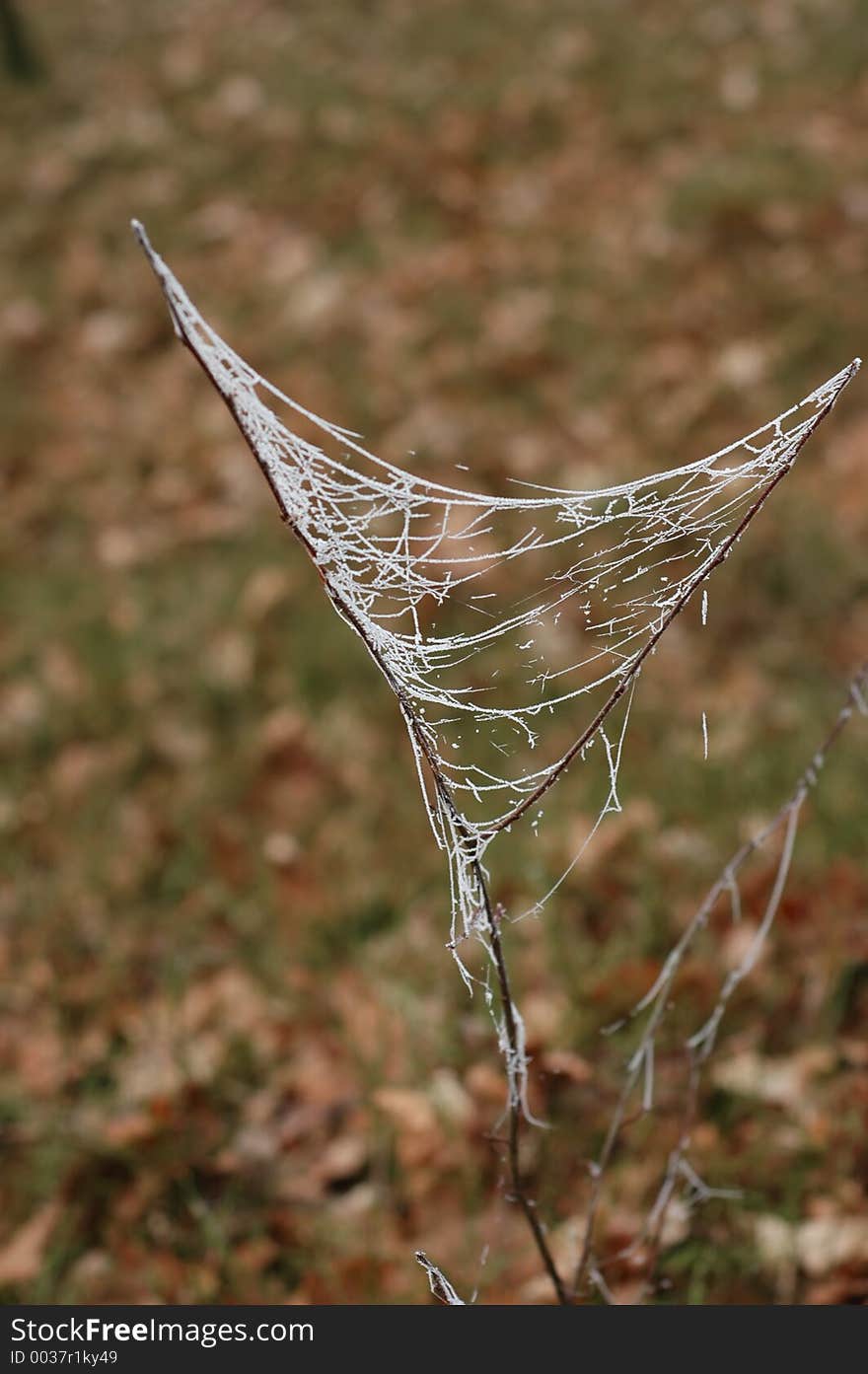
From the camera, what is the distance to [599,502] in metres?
2.84

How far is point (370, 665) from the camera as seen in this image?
2652mm

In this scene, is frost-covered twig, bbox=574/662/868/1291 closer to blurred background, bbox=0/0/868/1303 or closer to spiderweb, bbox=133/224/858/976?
blurred background, bbox=0/0/868/1303

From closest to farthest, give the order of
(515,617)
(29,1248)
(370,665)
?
(29,1248) < (515,617) < (370,665)

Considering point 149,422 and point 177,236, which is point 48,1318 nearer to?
point 149,422

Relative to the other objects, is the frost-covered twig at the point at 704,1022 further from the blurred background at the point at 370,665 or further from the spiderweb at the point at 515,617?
the spiderweb at the point at 515,617

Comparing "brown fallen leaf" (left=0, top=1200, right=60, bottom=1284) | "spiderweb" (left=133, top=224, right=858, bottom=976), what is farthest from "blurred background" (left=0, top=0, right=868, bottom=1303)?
"spiderweb" (left=133, top=224, right=858, bottom=976)

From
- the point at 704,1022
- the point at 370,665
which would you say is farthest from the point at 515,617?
the point at 704,1022

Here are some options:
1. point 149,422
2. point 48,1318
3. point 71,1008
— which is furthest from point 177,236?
point 48,1318

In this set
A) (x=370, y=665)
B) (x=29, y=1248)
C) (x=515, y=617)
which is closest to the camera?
(x=29, y=1248)

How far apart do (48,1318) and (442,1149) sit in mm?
567

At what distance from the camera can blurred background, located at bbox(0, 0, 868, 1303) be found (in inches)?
67.9

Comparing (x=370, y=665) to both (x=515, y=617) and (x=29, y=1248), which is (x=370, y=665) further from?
(x=29, y=1248)

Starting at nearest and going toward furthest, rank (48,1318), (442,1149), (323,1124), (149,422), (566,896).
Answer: (48,1318)
(442,1149)
(323,1124)
(566,896)
(149,422)

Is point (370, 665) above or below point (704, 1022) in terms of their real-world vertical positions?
above
